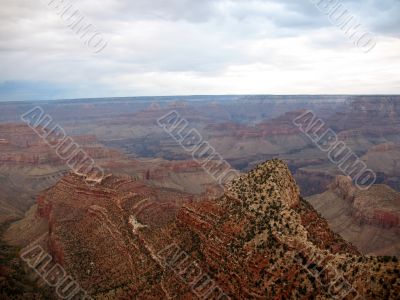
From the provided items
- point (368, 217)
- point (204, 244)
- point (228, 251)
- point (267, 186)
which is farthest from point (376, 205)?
point (228, 251)

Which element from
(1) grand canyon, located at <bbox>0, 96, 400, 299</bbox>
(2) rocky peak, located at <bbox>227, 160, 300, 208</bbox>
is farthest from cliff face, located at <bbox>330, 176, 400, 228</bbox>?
(2) rocky peak, located at <bbox>227, 160, 300, 208</bbox>

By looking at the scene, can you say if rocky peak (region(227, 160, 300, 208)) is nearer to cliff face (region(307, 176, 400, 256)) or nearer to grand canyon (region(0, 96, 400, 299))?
grand canyon (region(0, 96, 400, 299))

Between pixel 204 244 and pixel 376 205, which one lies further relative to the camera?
pixel 376 205

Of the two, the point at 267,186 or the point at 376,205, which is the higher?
the point at 267,186

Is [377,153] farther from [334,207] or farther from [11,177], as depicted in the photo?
[11,177]

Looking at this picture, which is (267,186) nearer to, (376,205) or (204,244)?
(204,244)

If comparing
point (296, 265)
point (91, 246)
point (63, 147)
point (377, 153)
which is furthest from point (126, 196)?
point (377, 153)

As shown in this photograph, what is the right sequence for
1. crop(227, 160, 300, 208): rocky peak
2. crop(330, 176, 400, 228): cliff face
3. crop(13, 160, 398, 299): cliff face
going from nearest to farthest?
crop(13, 160, 398, 299): cliff face, crop(227, 160, 300, 208): rocky peak, crop(330, 176, 400, 228): cliff face

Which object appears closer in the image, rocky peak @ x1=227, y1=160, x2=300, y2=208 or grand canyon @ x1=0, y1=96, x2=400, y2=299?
grand canyon @ x1=0, y1=96, x2=400, y2=299

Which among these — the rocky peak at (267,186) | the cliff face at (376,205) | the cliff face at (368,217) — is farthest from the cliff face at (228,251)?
the cliff face at (376,205)
